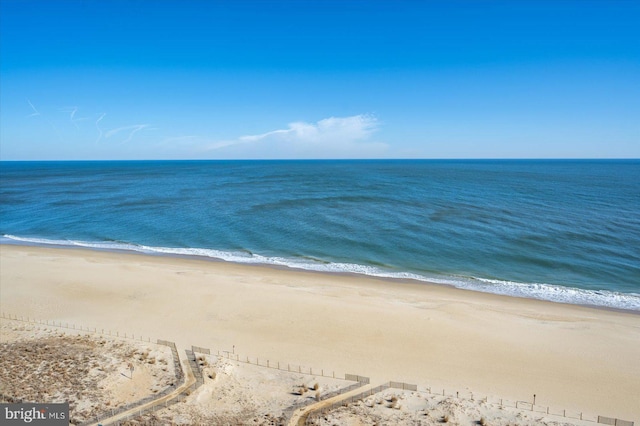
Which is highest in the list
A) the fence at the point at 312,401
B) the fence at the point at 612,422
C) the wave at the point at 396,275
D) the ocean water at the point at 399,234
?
the ocean water at the point at 399,234

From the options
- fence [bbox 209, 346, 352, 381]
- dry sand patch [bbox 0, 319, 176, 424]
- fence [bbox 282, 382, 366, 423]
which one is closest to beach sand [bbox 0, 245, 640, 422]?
fence [bbox 209, 346, 352, 381]

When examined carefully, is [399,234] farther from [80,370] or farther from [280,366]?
[80,370]

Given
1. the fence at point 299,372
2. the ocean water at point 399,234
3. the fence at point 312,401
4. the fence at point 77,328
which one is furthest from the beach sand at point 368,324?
the ocean water at point 399,234

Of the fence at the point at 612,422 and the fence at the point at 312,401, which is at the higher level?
the fence at the point at 312,401

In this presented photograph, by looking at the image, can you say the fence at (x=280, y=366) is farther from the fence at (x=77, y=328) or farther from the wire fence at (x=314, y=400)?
the fence at (x=77, y=328)

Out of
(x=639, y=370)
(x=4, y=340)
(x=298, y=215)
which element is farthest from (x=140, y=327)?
(x=298, y=215)

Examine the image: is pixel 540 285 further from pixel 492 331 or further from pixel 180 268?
pixel 180 268

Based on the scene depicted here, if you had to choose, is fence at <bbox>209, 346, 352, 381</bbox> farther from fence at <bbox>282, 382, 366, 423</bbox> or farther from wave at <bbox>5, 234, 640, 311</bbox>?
wave at <bbox>5, 234, 640, 311</bbox>
